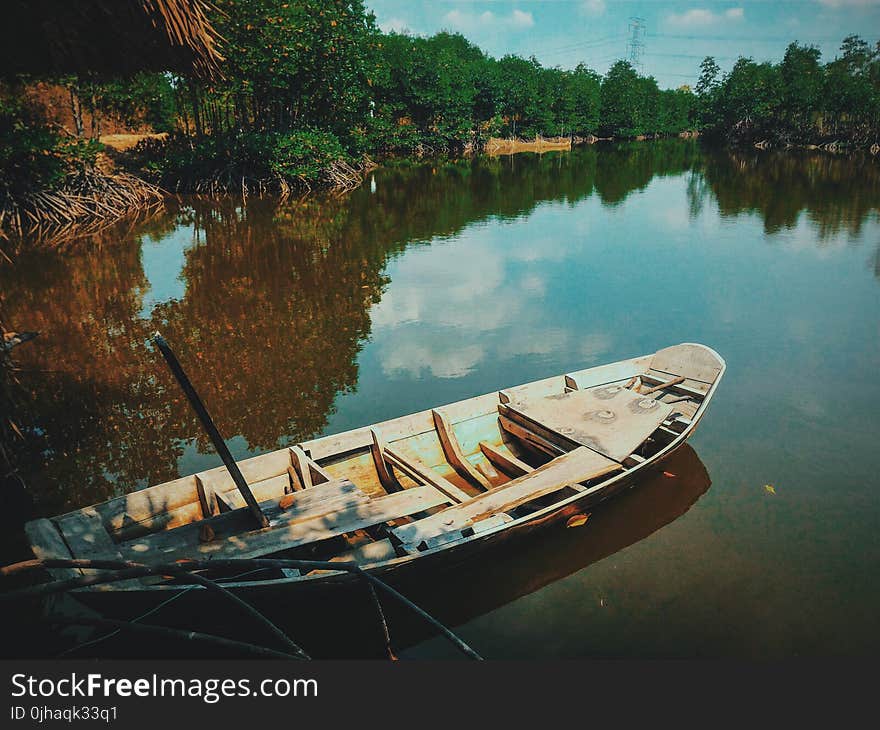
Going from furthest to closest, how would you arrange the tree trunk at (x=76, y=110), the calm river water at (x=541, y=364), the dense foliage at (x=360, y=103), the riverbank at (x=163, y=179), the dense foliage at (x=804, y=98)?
the dense foliage at (x=804, y=98)
the tree trunk at (x=76, y=110)
the dense foliage at (x=360, y=103)
the riverbank at (x=163, y=179)
the calm river water at (x=541, y=364)

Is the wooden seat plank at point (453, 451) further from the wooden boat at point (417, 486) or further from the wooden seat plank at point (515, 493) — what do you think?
the wooden seat plank at point (515, 493)

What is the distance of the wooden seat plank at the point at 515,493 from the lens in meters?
5.14

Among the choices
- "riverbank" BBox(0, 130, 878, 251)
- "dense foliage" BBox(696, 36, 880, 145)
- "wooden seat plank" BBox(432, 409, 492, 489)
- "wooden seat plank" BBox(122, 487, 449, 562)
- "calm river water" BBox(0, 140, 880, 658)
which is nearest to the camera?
"wooden seat plank" BBox(122, 487, 449, 562)

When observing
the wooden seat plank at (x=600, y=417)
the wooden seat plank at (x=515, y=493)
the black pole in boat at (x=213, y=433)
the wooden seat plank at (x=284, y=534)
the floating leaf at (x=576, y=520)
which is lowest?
the floating leaf at (x=576, y=520)

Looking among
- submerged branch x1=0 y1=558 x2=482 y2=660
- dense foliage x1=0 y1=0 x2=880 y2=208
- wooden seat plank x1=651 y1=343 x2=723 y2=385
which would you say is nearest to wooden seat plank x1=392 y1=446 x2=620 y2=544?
submerged branch x1=0 y1=558 x2=482 y2=660

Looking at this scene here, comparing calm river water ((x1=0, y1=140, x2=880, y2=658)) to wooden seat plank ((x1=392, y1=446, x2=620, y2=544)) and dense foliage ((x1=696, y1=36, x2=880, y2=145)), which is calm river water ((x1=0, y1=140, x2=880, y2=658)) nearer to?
wooden seat plank ((x1=392, y1=446, x2=620, y2=544))

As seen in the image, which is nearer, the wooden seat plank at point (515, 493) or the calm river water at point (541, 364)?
the wooden seat plank at point (515, 493)

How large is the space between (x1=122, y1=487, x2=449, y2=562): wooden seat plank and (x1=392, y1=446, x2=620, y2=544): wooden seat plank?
0.24m

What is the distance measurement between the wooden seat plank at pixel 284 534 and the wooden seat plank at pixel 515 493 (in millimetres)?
237

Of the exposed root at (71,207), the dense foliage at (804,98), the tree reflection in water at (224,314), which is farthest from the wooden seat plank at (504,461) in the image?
the dense foliage at (804,98)

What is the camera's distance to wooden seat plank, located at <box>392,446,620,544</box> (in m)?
5.14

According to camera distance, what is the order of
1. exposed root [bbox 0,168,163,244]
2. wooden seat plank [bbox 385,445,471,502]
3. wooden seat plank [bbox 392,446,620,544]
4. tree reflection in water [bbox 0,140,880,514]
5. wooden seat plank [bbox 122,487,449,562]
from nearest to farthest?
wooden seat plank [bbox 122,487,449,562], wooden seat plank [bbox 392,446,620,544], wooden seat plank [bbox 385,445,471,502], tree reflection in water [bbox 0,140,880,514], exposed root [bbox 0,168,163,244]

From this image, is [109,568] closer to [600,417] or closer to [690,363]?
[600,417]

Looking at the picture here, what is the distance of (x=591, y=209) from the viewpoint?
24.0 metres
